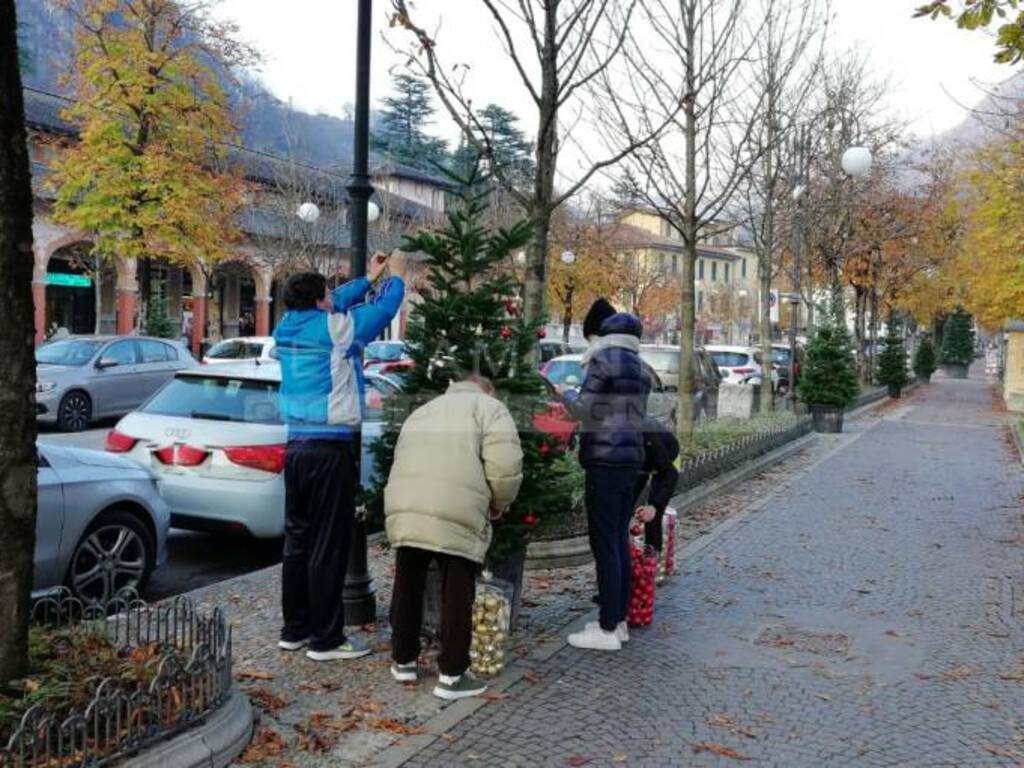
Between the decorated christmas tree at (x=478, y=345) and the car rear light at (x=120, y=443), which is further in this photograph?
the car rear light at (x=120, y=443)

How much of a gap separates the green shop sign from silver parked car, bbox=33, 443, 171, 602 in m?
31.7

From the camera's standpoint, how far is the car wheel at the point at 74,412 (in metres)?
15.9

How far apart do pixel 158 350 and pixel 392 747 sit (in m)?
15.3

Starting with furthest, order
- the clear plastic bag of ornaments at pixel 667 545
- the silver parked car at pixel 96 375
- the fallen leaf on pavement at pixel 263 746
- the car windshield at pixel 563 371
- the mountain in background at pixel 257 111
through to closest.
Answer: the mountain in background at pixel 257 111
the silver parked car at pixel 96 375
the car windshield at pixel 563 371
the clear plastic bag of ornaments at pixel 667 545
the fallen leaf on pavement at pixel 263 746

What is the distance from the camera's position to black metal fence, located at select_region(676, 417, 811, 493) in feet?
37.3

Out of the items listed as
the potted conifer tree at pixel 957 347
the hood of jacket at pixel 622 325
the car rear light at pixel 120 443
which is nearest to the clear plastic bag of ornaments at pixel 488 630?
the hood of jacket at pixel 622 325

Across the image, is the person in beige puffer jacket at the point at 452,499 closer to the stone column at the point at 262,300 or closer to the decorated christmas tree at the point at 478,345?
the decorated christmas tree at the point at 478,345

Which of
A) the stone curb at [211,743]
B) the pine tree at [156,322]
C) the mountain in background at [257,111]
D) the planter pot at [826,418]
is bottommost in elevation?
the planter pot at [826,418]

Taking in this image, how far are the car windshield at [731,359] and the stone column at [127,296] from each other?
20.6 m

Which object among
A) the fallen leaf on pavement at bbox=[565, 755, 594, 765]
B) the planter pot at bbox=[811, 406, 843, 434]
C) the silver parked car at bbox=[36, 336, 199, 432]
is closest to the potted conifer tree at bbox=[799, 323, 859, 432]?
the planter pot at bbox=[811, 406, 843, 434]

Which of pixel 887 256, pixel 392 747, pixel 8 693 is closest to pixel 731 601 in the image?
pixel 392 747

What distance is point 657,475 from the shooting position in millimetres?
6777

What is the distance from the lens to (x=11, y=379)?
A: 3807mm

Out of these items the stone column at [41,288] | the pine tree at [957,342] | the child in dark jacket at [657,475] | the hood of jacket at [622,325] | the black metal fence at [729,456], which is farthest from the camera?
the pine tree at [957,342]
